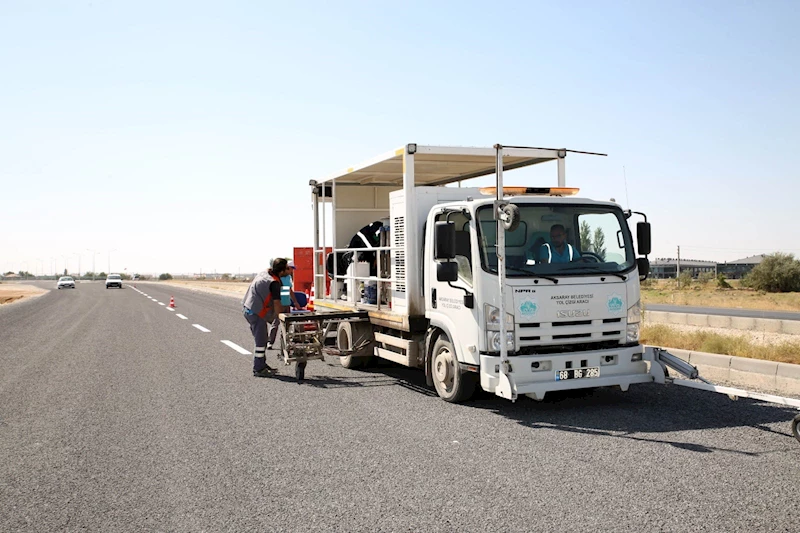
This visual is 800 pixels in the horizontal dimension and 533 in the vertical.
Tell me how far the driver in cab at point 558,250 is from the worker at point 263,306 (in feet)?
15.0

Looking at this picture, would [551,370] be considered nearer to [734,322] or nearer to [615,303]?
[615,303]

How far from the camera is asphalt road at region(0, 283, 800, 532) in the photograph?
4555 millimetres

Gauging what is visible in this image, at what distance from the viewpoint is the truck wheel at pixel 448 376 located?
8023mm

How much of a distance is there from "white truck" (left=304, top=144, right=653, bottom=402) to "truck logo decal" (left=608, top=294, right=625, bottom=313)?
12 mm

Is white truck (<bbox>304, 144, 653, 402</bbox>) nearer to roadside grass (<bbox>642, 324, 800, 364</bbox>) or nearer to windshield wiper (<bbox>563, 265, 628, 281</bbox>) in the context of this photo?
windshield wiper (<bbox>563, 265, 628, 281</bbox>)

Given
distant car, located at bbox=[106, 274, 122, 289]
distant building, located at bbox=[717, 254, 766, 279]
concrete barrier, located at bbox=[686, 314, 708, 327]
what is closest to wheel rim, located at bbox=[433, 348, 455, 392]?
concrete barrier, located at bbox=[686, 314, 708, 327]

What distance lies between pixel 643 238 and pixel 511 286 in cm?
184

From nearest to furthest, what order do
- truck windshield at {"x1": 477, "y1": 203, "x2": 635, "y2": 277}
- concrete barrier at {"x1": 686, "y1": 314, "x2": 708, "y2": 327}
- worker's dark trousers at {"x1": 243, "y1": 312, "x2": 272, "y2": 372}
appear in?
truck windshield at {"x1": 477, "y1": 203, "x2": 635, "y2": 277} → worker's dark trousers at {"x1": 243, "y1": 312, "x2": 272, "y2": 372} → concrete barrier at {"x1": 686, "y1": 314, "x2": 708, "y2": 327}

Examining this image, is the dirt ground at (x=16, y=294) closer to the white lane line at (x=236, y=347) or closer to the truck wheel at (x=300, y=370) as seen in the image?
the white lane line at (x=236, y=347)

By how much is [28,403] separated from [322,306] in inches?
199

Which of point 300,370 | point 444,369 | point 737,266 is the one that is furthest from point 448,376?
point 737,266

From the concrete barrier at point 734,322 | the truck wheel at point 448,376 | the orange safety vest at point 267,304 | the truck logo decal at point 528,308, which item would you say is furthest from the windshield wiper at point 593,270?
the concrete barrier at point 734,322

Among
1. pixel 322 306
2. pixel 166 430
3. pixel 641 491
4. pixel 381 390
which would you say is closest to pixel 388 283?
pixel 381 390

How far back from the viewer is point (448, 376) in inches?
326
